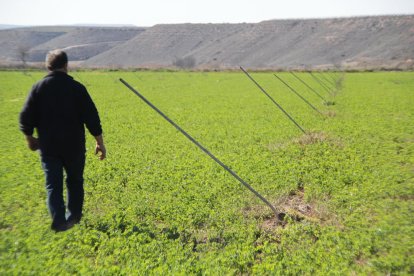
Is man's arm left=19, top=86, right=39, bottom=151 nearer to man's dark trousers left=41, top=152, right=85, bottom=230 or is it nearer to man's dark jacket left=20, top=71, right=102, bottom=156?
man's dark jacket left=20, top=71, right=102, bottom=156

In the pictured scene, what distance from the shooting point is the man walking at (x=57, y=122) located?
545cm

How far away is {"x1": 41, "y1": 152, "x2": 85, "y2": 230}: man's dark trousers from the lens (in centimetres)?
562

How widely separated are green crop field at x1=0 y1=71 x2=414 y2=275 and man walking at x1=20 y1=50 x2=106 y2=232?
1009 millimetres

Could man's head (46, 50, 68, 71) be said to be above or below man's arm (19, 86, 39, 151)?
above

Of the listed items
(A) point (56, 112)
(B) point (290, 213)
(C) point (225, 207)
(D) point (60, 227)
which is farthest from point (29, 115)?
(B) point (290, 213)

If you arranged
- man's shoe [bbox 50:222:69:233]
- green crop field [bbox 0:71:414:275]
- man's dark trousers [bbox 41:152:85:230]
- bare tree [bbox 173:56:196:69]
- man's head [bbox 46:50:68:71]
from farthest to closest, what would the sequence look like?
bare tree [bbox 173:56:196:69] < man's shoe [bbox 50:222:69:233] < man's dark trousers [bbox 41:152:85:230] < man's head [bbox 46:50:68:71] < green crop field [bbox 0:71:414:275]

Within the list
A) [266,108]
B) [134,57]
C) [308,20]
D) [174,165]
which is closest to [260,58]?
[308,20]

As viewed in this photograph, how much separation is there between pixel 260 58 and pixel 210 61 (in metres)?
17.8

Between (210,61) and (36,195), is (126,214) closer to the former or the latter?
(36,195)

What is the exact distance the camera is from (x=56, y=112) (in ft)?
18.0

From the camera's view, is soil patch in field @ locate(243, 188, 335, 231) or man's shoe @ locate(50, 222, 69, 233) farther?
soil patch in field @ locate(243, 188, 335, 231)

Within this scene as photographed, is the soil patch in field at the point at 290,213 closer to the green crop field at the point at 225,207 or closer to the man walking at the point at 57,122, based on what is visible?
the green crop field at the point at 225,207

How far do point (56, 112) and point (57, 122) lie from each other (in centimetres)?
16

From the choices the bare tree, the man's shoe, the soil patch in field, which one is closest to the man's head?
the man's shoe
